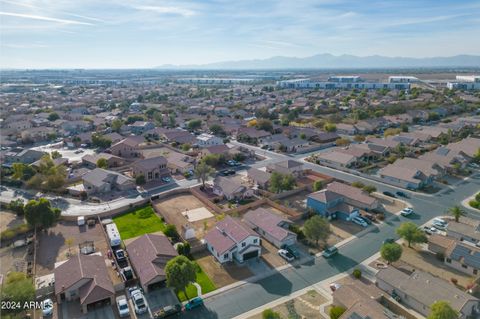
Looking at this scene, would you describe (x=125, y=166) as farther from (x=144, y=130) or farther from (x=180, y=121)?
(x=180, y=121)

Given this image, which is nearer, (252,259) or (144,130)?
(252,259)

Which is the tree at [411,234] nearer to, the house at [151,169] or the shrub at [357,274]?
the shrub at [357,274]

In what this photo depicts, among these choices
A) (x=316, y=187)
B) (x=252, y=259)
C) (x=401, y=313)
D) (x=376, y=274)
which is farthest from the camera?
(x=316, y=187)

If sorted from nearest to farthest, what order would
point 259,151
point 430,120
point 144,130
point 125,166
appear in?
point 125,166 < point 259,151 < point 144,130 < point 430,120

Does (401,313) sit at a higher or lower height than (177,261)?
lower

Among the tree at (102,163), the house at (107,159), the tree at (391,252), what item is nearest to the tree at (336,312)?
the tree at (391,252)

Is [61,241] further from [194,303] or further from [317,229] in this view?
[317,229]

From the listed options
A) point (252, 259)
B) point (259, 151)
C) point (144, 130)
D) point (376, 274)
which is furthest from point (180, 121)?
point (376, 274)

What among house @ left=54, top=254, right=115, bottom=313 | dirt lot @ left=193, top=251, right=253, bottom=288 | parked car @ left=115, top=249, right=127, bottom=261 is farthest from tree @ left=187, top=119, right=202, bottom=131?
house @ left=54, top=254, right=115, bottom=313
